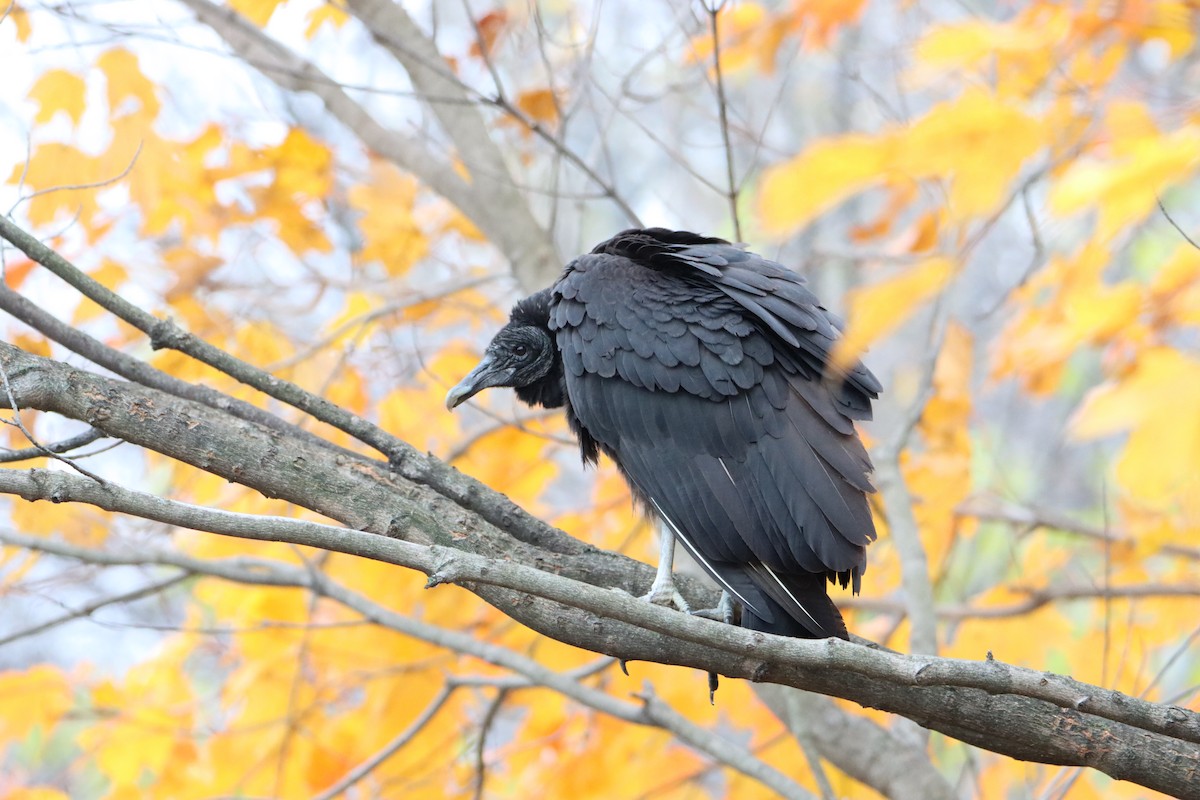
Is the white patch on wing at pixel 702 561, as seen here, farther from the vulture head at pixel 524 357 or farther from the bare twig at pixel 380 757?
the bare twig at pixel 380 757

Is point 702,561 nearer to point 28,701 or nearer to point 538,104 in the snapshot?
point 538,104

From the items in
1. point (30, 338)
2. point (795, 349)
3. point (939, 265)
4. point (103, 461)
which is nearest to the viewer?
point (939, 265)

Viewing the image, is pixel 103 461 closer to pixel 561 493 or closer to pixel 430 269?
pixel 430 269

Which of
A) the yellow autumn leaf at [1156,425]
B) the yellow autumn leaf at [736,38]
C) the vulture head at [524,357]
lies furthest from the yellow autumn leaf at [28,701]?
the yellow autumn leaf at [1156,425]

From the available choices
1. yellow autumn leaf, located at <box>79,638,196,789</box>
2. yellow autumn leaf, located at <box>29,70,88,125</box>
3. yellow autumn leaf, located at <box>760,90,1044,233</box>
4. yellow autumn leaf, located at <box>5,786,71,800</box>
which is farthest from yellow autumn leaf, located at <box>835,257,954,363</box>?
yellow autumn leaf, located at <box>5,786,71,800</box>

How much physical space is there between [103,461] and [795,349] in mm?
7204

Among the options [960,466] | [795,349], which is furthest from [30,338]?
[960,466]

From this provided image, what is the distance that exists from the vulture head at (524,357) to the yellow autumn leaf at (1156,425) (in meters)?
2.35

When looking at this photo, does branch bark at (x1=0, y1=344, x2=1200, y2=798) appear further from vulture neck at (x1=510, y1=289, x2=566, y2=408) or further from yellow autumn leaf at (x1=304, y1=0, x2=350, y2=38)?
yellow autumn leaf at (x1=304, y1=0, x2=350, y2=38)

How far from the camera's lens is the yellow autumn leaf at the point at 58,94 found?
3209 mm

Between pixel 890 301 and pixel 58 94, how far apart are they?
3.01m

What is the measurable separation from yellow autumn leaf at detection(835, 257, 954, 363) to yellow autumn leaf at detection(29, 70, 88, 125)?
9.64 ft

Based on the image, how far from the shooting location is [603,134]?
3809 mm

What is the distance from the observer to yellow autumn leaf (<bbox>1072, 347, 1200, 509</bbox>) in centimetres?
→ 107
